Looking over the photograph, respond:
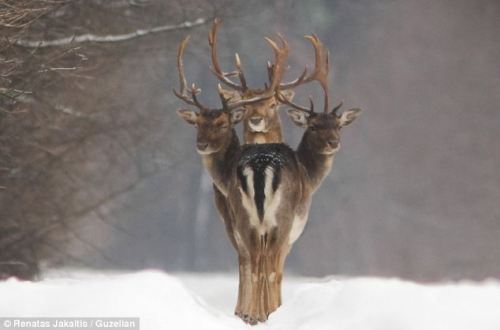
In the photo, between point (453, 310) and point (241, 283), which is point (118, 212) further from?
point (453, 310)

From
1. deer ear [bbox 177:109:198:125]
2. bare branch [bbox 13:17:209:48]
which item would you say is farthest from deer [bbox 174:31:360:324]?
bare branch [bbox 13:17:209:48]

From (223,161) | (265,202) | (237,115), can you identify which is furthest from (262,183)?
(237,115)

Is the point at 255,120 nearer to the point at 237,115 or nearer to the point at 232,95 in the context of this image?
the point at 237,115

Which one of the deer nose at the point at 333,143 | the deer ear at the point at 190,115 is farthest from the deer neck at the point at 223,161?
the deer nose at the point at 333,143

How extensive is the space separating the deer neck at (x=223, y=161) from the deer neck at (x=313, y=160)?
0.28 metres

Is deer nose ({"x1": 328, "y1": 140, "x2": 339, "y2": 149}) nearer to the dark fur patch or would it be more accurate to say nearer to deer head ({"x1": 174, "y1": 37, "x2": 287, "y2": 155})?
the dark fur patch

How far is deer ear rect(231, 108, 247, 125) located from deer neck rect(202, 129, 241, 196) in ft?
0.23

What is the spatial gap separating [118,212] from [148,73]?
96 centimetres

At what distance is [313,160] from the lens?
411 centimetres

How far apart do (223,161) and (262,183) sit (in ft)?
0.85

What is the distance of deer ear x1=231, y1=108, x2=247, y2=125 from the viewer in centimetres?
410

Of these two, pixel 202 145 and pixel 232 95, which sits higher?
pixel 232 95

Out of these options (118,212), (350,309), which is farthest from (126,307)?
(118,212)

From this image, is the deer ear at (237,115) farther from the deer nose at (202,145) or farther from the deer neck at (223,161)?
the deer nose at (202,145)
